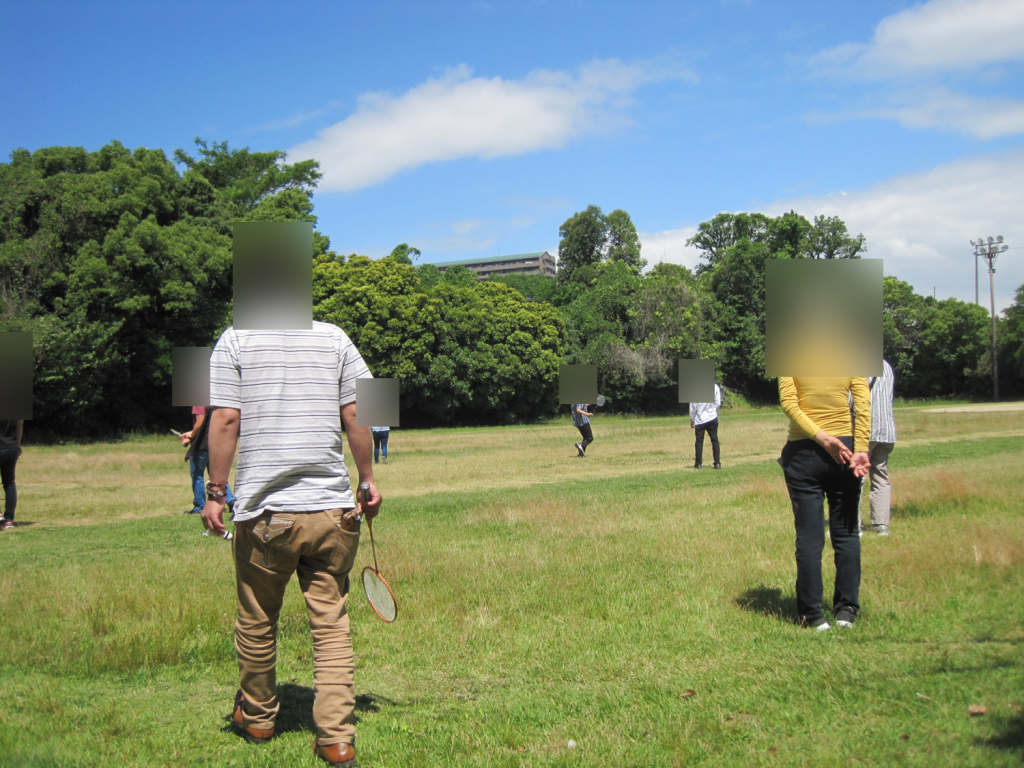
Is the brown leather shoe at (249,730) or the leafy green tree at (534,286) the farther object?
the leafy green tree at (534,286)

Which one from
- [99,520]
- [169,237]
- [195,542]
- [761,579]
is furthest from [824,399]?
[169,237]

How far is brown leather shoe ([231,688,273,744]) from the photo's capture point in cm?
405

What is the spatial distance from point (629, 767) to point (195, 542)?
830 centimetres

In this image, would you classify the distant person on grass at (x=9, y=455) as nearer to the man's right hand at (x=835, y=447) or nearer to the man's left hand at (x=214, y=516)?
the man's left hand at (x=214, y=516)

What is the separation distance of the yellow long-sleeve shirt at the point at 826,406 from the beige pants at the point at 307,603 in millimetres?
3280

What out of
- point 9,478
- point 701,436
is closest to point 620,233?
point 701,436

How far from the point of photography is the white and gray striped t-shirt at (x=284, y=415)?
154 inches

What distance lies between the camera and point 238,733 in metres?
4.20

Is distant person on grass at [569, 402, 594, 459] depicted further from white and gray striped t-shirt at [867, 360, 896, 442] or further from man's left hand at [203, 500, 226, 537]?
man's left hand at [203, 500, 226, 537]

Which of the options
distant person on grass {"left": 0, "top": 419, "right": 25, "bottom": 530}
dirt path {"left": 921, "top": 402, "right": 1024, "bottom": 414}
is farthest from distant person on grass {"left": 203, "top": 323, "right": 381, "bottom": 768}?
dirt path {"left": 921, "top": 402, "right": 1024, "bottom": 414}

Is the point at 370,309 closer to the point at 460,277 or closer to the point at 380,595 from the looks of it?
the point at 460,277

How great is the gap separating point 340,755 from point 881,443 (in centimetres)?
723

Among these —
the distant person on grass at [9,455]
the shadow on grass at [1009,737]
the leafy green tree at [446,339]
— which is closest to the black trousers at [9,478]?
the distant person on grass at [9,455]

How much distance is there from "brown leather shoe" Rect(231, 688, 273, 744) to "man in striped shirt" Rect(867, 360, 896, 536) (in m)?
6.89
